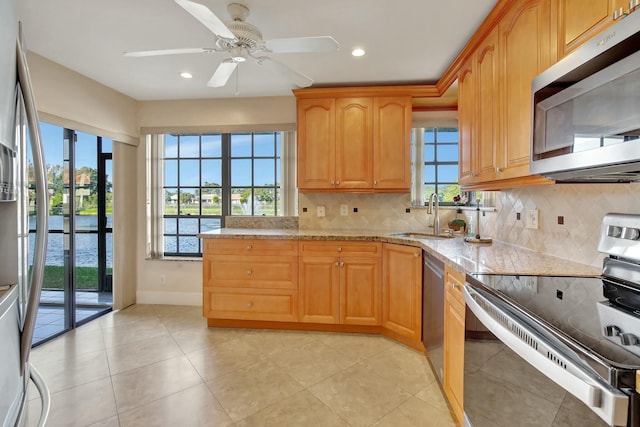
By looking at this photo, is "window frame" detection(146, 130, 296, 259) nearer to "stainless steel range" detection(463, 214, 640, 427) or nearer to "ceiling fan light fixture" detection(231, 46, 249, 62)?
"ceiling fan light fixture" detection(231, 46, 249, 62)

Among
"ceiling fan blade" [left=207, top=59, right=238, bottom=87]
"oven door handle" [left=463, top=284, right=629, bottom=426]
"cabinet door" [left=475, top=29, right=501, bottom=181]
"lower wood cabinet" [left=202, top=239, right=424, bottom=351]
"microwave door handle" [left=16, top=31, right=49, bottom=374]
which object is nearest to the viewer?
"oven door handle" [left=463, top=284, right=629, bottom=426]

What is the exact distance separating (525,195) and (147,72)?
3.34 meters

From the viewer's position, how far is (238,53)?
77.4 inches

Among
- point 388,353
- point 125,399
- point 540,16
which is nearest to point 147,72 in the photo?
point 125,399

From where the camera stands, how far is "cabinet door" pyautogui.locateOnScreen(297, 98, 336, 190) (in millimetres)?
3061

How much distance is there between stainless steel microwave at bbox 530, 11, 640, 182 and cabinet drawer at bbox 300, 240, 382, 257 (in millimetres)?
1616

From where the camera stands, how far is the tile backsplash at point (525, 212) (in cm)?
148

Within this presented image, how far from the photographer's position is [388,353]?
96.7 inches

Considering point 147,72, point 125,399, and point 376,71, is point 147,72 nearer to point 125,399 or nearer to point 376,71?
point 376,71

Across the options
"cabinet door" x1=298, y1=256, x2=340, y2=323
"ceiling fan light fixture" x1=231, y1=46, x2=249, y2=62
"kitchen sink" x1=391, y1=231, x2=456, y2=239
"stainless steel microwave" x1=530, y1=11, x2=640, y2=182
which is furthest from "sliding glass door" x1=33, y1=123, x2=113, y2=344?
"stainless steel microwave" x1=530, y1=11, x2=640, y2=182

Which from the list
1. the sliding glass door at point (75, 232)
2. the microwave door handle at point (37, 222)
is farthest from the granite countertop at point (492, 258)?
the sliding glass door at point (75, 232)

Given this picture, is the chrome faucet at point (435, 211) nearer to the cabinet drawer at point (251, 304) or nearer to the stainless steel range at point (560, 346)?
the cabinet drawer at point (251, 304)

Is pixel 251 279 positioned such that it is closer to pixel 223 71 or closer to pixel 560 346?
pixel 223 71

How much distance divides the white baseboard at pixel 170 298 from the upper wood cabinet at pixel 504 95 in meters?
3.18
